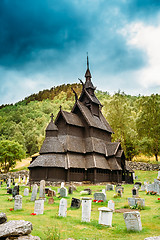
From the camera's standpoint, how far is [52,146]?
107 feet

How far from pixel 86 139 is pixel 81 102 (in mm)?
9031

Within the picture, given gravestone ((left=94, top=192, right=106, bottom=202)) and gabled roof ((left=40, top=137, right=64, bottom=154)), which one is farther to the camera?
gabled roof ((left=40, top=137, right=64, bottom=154))

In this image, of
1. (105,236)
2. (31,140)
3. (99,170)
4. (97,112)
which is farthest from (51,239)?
(31,140)

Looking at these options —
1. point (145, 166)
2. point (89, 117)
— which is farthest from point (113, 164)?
point (145, 166)

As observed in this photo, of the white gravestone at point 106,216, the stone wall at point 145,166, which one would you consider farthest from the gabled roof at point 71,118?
the white gravestone at point 106,216

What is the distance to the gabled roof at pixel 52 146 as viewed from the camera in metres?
32.2

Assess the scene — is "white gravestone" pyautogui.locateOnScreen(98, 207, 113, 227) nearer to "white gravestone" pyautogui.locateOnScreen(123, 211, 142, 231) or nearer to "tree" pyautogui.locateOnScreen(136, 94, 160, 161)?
"white gravestone" pyautogui.locateOnScreen(123, 211, 142, 231)

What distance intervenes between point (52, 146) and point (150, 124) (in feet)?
73.5

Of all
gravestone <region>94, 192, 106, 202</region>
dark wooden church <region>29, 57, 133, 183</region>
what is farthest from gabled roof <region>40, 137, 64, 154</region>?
gravestone <region>94, 192, 106, 202</region>

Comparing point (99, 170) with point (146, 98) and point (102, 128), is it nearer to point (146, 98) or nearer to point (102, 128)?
point (102, 128)

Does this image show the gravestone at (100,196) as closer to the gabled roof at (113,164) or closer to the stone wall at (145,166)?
the gabled roof at (113,164)

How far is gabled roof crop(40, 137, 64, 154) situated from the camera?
106 feet

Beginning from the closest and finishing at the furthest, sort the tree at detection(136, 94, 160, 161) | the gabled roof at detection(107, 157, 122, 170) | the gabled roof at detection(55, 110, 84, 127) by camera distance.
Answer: the gabled roof at detection(107, 157, 122, 170) < the gabled roof at detection(55, 110, 84, 127) < the tree at detection(136, 94, 160, 161)

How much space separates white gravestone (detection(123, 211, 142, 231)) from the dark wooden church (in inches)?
891
